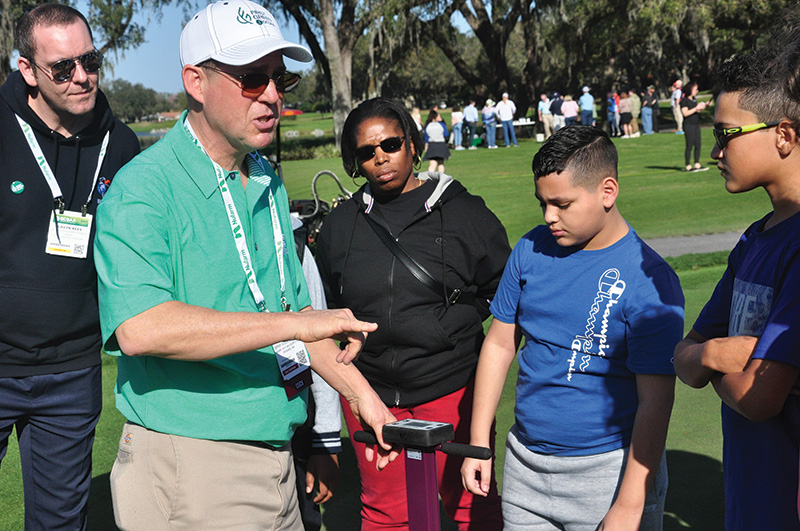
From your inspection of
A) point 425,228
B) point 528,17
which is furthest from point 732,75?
point 528,17

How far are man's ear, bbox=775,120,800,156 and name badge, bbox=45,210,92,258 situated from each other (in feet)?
8.49

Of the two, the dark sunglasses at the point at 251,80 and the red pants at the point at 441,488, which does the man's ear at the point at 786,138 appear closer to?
the dark sunglasses at the point at 251,80

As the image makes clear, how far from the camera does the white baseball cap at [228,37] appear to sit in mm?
2232

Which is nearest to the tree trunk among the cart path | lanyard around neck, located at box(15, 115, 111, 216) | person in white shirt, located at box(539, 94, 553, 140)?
person in white shirt, located at box(539, 94, 553, 140)

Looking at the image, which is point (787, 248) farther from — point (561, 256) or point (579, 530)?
point (579, 530)

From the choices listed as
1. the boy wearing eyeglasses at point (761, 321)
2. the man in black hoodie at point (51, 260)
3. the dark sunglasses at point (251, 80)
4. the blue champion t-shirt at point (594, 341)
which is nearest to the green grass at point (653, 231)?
the man in black hoodie at point (51, 260)

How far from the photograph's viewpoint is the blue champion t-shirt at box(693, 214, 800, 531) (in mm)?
1962

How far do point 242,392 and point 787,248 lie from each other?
5.33 ft

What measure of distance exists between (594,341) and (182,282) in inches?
55.5

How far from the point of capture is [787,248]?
2037mm

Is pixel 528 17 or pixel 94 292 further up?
pixel 528 17

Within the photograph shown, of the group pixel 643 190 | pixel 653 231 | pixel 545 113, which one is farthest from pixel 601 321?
pixel 545 113

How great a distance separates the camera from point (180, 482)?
225 centimetres

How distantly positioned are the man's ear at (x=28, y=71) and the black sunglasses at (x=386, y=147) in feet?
4.73
